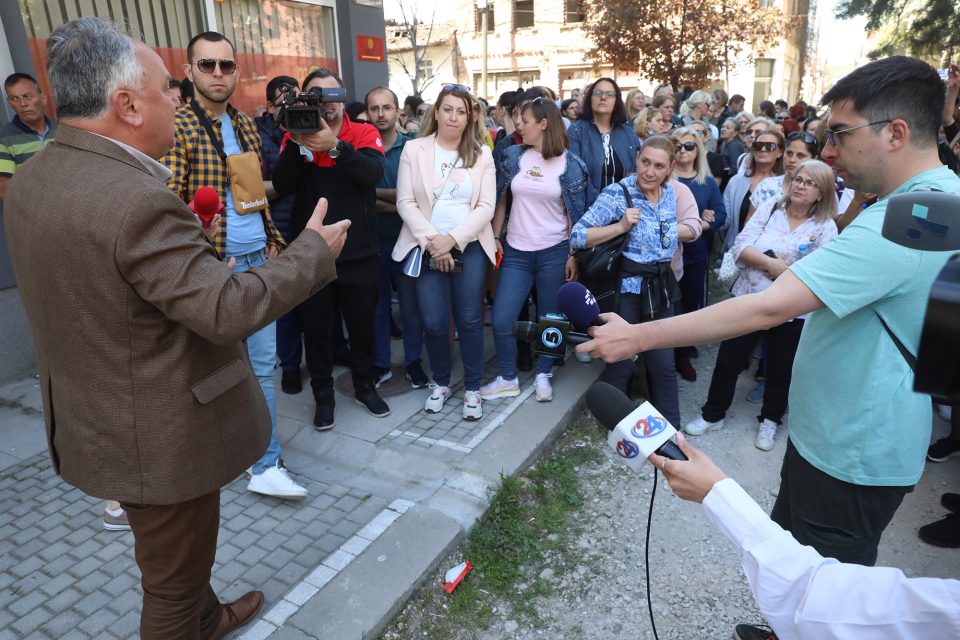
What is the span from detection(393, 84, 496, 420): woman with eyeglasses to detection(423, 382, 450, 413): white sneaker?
8.1 inches

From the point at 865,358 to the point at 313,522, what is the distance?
275 centimetres

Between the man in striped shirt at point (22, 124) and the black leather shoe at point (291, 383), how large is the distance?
2327 mm

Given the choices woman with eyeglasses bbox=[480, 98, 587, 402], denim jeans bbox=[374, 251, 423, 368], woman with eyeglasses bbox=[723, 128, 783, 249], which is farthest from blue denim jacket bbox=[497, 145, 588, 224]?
woman with eyeglasses bbox=[723, 128, 783, 249]

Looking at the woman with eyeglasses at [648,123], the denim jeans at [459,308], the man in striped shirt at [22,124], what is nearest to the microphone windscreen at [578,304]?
the denim jeans at [459,308]

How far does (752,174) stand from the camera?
5.85 m

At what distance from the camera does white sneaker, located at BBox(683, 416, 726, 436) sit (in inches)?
183

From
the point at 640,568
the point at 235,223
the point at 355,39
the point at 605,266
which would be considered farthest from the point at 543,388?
the point at 355,39

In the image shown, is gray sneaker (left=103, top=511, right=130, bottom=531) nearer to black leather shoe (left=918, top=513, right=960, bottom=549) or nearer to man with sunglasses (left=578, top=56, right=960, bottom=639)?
man with sunglasses (left=578, top=56, right=960, bottom=639)

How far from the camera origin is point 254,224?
3.54 m

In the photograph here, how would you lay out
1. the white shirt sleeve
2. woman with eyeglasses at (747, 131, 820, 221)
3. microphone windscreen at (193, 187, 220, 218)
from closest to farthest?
the white shirt sleeve < microphone windscreen at (193, 187, 220, 218) < woman with eyeglasses at (747, 131, 820, 221)

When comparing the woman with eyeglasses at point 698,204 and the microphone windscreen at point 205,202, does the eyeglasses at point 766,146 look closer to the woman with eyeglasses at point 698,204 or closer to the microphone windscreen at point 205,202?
the woman with eyeglasses at point 698,204

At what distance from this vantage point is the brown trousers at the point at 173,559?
6.96 ft

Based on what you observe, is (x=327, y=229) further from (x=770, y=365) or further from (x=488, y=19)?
(x=488, y=19)

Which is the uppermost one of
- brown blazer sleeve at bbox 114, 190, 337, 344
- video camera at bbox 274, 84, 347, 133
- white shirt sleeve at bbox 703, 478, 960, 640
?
video camera at bbox 274, 84, 347, 133
